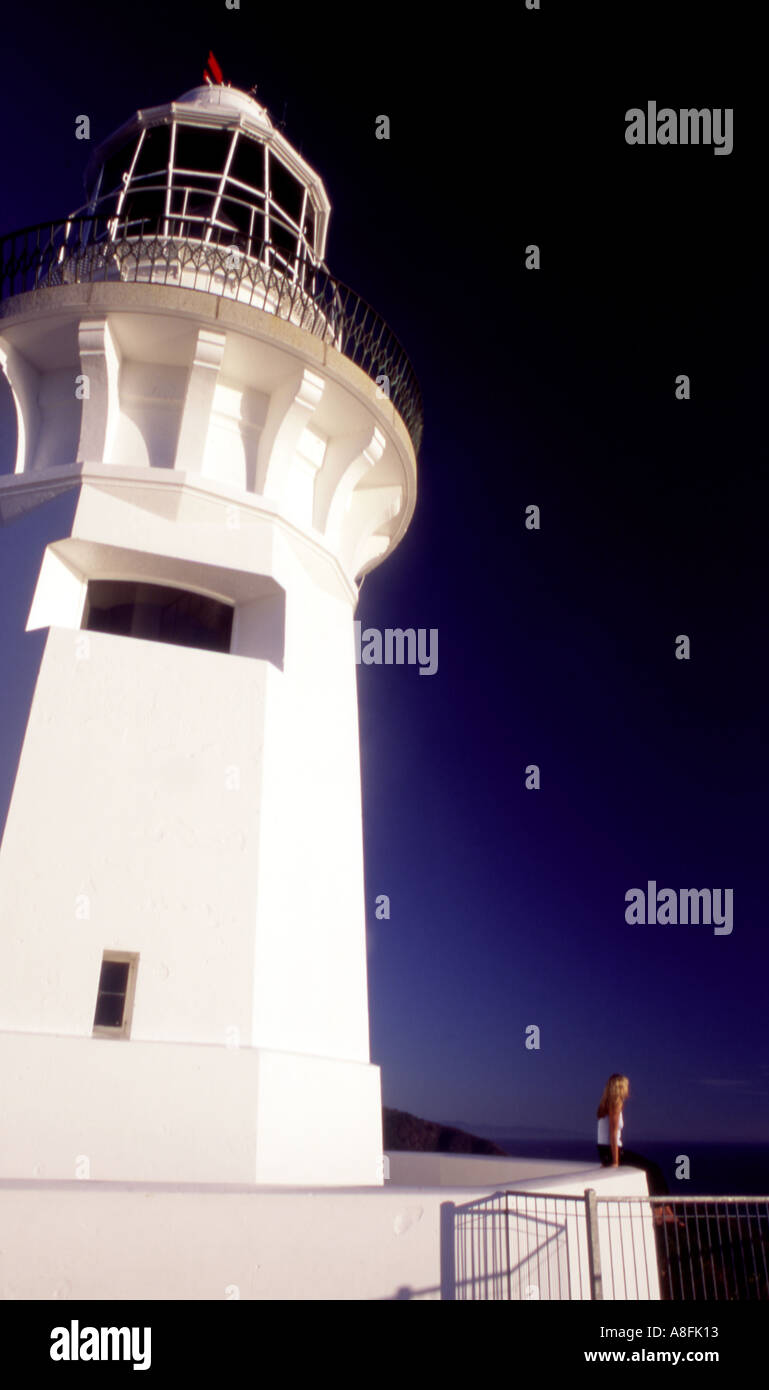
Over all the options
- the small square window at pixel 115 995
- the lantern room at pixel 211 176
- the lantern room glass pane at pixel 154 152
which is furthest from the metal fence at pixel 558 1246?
the lantern room glass pane at pixel 154 152

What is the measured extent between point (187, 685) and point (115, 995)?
295cm

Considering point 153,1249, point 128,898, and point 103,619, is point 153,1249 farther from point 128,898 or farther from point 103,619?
point 103,619

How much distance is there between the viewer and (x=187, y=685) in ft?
29.1

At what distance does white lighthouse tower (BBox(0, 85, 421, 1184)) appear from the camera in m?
7.21

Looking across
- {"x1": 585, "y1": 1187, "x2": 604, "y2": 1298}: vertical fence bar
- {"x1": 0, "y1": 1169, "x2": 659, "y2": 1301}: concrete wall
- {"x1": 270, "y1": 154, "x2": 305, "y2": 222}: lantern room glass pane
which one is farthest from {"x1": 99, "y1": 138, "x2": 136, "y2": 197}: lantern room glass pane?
{"x1": 585, "y1": 1187, "x2": 604, "y2": 1298}: vertical fence bar

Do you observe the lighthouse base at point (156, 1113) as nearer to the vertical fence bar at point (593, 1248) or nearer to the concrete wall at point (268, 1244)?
the concrete wall at point (268, 1244)

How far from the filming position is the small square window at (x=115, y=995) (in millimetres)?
7523

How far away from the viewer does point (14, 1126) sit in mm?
6641

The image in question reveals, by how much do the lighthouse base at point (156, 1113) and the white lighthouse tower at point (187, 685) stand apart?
0.02m

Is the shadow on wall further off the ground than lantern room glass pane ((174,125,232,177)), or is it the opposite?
lantern room glass pane ((174,125,232,177))

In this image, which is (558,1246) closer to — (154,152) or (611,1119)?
(611,1119)

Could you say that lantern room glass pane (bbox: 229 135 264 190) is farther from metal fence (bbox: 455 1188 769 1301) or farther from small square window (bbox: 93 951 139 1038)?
metal fence (bbox: 455 1188 769 1301)

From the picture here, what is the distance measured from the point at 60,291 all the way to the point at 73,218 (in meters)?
1.13

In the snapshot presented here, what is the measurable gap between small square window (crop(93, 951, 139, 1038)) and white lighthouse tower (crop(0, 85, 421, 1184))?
0.03 m
